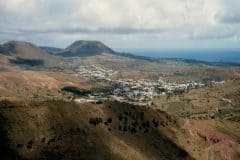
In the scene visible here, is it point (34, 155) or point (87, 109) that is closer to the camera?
point (34, 155)

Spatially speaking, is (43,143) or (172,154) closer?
(43,143)

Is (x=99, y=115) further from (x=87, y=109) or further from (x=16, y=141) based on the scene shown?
(x=16, y=141)

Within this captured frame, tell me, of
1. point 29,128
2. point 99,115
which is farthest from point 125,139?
point 29,128

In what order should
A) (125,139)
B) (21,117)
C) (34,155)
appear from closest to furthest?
1. (34,155)
2. (21,117)
3. (125,139)

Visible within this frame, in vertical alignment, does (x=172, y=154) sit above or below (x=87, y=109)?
below

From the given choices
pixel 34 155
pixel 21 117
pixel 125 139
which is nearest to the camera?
pixel 34 155

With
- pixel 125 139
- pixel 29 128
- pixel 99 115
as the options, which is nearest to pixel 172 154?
pixel 125 139

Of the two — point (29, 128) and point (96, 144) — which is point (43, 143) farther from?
point (96, 144)

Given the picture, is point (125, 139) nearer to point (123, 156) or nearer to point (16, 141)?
point (123, 156)
